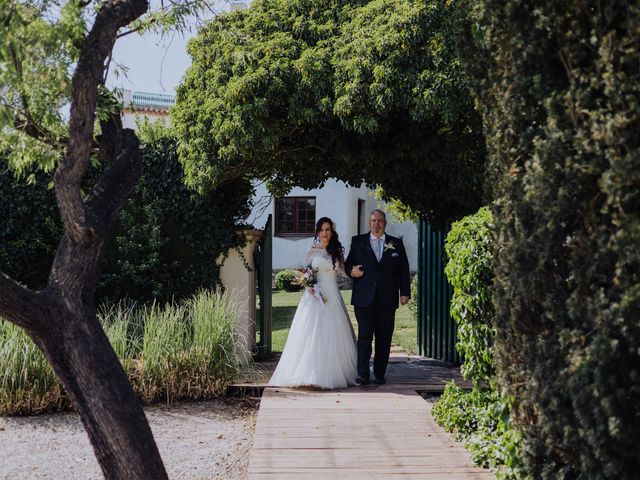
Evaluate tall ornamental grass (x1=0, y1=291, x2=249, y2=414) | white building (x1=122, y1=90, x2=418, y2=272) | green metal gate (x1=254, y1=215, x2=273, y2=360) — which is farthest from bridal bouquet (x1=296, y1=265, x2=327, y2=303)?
white building (x1=122, y1=90, x2=418, y2=272)

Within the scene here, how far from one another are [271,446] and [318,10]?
19.6 feet

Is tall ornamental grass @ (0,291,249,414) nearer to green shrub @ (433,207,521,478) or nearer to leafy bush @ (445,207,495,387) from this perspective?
green shrub @ (433,207,521,478)

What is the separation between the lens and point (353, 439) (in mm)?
6363

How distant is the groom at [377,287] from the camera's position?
9.16 m

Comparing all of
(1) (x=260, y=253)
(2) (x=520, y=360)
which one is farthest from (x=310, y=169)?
(2) (x=520, y=360)

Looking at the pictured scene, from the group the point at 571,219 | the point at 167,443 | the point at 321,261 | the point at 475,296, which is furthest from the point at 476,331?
the point at 321,261

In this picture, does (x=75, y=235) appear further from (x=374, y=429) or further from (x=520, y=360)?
(x=374, y=429)

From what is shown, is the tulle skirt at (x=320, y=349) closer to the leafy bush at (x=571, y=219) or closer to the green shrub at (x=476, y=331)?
the green shrub at (x=476, y=331)

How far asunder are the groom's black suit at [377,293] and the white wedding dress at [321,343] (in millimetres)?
189

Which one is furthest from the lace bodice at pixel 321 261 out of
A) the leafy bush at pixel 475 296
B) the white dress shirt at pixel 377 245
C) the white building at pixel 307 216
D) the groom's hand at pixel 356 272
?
the white building at pixel 307 216

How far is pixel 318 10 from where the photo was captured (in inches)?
391

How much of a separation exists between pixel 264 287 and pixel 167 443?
461cm

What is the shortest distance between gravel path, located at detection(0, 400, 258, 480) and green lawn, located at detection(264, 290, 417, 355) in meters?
4.95

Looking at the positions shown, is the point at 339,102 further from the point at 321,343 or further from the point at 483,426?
the point at 483,426
